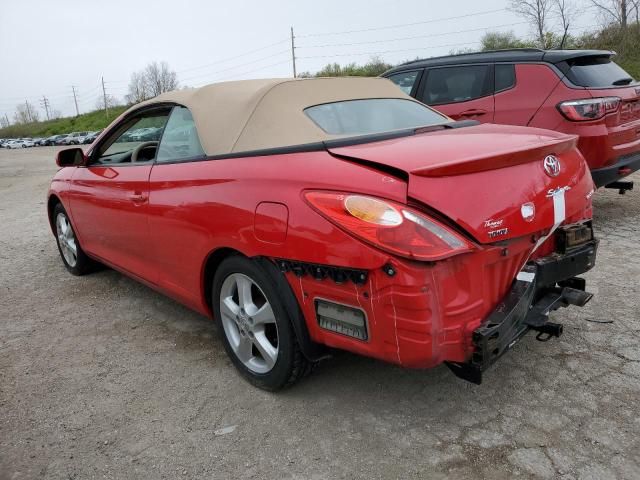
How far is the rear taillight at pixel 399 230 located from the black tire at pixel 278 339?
19.8 inches

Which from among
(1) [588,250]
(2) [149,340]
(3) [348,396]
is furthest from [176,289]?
(1) [588,250]

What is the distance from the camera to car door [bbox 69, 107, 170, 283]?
3.42 m

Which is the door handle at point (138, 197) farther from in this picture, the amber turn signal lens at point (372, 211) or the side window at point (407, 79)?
the side window at point (407, 79)

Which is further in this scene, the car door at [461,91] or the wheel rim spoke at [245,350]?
the car door at [461,91]

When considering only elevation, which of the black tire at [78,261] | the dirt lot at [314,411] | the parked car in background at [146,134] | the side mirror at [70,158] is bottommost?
the dirt lot at [314,411]

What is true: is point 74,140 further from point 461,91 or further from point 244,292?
point 244,292

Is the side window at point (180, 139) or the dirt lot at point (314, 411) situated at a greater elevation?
the side window at point (180, 139)

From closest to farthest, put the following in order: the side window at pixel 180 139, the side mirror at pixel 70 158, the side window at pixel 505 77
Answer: the side window at pixel 180 139
the side mirror at pixel 70 158
the side window at pixel 505 77

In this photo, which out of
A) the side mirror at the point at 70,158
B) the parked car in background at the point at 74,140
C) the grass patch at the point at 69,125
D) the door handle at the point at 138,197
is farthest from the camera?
the grass patch at the point at 69,125

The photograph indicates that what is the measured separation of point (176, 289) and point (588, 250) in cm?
226

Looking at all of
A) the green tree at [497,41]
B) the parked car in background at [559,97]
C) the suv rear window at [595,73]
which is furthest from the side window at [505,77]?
the green tree at [497,41]

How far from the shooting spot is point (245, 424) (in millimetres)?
2484

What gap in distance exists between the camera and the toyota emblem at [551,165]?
7.70ft

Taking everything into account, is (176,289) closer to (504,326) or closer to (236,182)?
(236,182)
